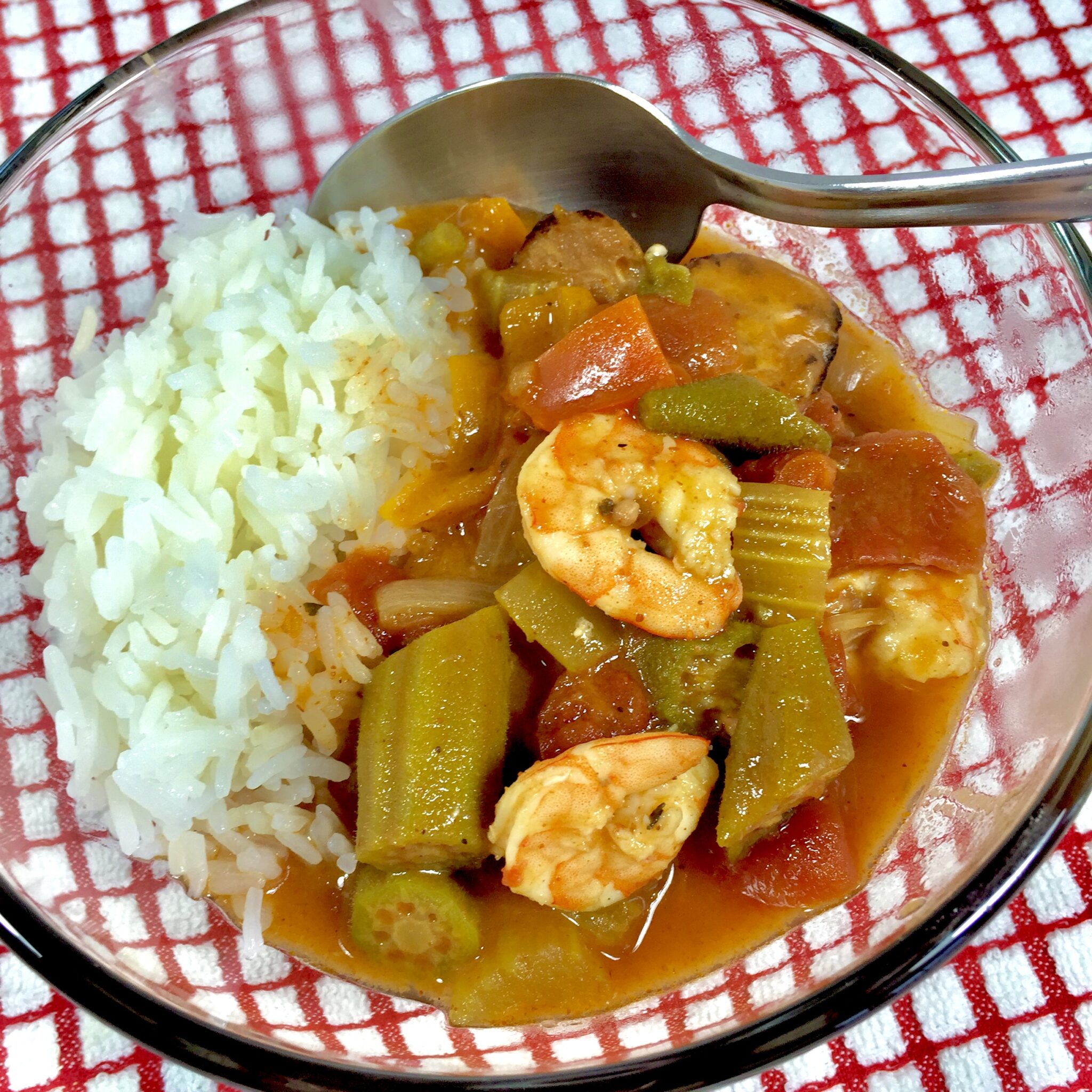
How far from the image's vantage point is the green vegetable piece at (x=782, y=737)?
1806 mm

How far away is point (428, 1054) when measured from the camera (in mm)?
1897

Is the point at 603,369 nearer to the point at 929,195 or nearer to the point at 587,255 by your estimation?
the point at 587,255

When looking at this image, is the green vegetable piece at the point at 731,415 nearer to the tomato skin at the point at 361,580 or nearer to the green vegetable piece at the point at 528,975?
the tomato skin at the point at 361,580

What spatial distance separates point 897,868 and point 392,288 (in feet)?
5.71

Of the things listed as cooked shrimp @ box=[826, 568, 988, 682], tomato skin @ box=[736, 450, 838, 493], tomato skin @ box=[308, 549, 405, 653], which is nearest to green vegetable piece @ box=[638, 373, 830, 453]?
tomato skin @ box=[736, 450, 838, 493]

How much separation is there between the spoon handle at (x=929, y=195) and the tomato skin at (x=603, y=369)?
1.41 feet

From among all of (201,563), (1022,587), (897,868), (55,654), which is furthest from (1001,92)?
(55,654)

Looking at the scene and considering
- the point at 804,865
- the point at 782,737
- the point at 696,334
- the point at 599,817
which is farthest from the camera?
the point at 696,334

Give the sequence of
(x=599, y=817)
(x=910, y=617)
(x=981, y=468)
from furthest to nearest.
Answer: (x=981, y=468) < (x=910, y=617) < (x=599, y=817)

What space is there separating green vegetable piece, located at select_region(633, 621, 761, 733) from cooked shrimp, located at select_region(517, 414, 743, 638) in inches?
3.1

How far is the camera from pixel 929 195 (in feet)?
6.19

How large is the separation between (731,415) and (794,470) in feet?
0.57

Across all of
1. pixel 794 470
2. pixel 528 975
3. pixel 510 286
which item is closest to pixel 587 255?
pixel 510 286

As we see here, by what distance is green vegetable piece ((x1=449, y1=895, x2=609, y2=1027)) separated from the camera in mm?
1819
